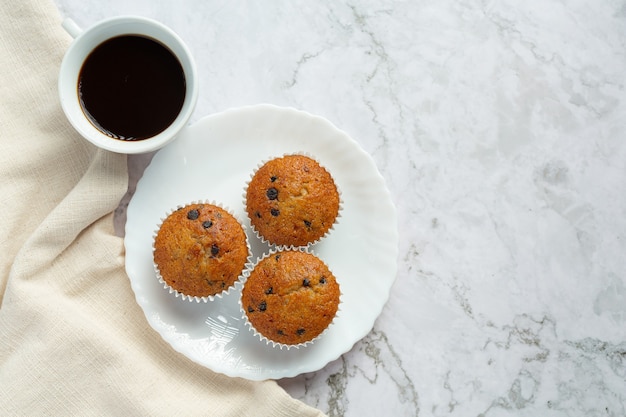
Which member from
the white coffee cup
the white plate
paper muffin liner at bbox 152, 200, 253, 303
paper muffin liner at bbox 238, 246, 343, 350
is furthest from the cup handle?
paper muffin liner at bbox 238, 246, 343, 350

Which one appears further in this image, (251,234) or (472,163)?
(472,163)

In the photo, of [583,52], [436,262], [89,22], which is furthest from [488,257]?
[89,22]

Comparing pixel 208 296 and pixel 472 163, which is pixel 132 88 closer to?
pixel 208 296

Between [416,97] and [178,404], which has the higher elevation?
[416,97]

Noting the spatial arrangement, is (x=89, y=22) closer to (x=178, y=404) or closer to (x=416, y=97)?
(x=416, y=97)

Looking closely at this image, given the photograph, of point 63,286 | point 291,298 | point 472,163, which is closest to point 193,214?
point 291,298
